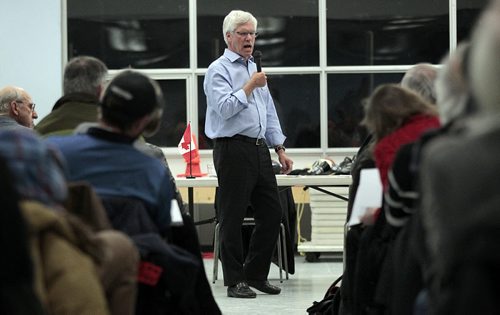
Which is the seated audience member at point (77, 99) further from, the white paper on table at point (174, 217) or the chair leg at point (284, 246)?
the chair leg at point (284, 246)

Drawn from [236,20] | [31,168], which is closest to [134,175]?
[31,168]

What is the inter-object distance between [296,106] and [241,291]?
456cm

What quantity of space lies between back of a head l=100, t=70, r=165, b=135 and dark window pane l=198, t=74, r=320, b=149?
7502 mm

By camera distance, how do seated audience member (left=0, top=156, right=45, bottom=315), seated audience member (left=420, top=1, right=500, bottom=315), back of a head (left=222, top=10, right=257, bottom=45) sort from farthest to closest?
back of a head (left=222, top=10, right=257, bottom=45) < seated audience member (left=0, top=156, right=45, bottom=315) < seated audience member (left=420, top=1, right=500, bottom=315)

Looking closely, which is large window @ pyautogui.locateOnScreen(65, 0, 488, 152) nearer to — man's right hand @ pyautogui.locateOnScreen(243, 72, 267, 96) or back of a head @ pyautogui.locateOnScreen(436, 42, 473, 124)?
man's right hand @ pyautogui.locateOnScreen(243, 72, 267, 96)

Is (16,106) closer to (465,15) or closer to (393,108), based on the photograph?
(393,108)

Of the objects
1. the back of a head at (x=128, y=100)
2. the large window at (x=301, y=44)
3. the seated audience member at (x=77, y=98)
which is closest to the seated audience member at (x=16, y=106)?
the seated audience member at (x=77, y=98)

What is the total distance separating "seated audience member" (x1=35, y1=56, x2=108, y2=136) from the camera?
152 inches

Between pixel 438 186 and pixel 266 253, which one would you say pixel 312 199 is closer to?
pixel 266 253

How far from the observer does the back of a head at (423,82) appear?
392cm

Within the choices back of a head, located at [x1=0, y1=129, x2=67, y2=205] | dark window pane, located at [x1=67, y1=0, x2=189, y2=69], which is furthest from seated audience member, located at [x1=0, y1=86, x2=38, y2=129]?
dark window pane, located at [x1=67, y1=0, x2=189, y2=69]

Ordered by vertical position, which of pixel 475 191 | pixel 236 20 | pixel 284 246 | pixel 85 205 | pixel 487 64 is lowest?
pixel 284 246

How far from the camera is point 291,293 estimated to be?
6.85 m

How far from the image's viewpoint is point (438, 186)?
1970mm
